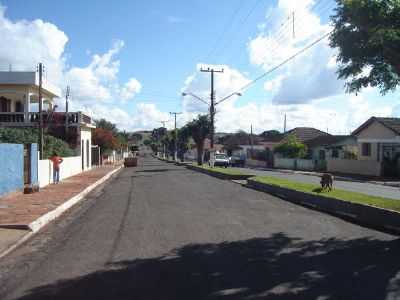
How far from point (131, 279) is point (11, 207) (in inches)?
390

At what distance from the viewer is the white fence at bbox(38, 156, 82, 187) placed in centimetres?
2554

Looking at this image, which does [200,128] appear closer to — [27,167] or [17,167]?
[27,167]

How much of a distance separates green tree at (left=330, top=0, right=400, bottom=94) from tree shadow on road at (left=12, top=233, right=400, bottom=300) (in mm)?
4255

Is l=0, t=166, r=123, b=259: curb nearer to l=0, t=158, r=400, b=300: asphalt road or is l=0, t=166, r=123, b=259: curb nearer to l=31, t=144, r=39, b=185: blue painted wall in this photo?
l=0, t=158, r=400, b=300: asphalt road

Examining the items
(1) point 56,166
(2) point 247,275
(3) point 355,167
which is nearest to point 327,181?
(2) point 247,275

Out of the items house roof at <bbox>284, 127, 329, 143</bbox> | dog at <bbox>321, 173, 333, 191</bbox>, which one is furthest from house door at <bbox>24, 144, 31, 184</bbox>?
house roof at <bbox>284, 127, 329, 143</bbox>

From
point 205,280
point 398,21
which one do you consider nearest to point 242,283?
point 205,280

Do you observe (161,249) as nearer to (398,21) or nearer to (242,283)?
(242,283)

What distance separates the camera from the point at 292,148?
5956 cm

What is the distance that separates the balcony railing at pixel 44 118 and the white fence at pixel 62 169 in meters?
3.92

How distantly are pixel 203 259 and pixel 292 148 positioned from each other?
170 ft

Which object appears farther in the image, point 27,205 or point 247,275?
point 27,205

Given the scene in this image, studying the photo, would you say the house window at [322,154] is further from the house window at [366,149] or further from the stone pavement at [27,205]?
the stone pavement at [27,205]

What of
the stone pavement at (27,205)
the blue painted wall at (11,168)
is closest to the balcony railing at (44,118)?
the stone pavement at (27,205)
